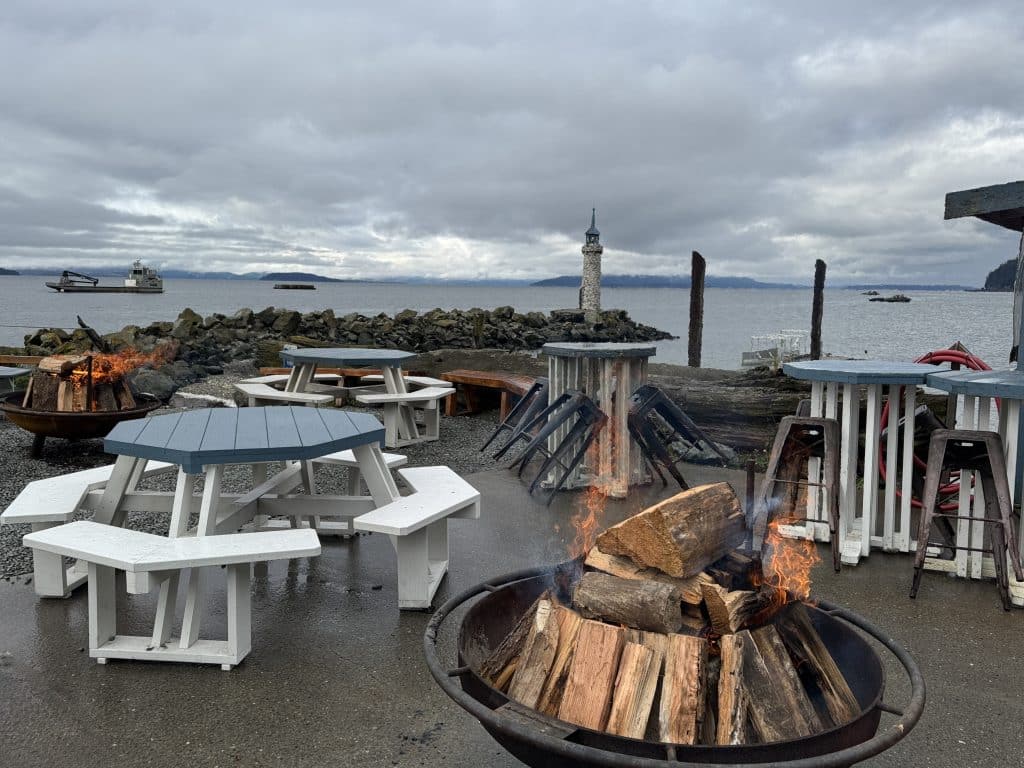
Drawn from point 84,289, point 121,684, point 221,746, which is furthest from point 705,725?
point 84,289

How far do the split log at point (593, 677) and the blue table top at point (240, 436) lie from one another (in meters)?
1.84

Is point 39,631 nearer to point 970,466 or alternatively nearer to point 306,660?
point 306,660

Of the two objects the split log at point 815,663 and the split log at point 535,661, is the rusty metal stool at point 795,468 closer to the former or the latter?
the split log at point 815,663

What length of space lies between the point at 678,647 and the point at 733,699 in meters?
0.18

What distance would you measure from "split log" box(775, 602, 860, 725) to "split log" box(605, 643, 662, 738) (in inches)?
19.4

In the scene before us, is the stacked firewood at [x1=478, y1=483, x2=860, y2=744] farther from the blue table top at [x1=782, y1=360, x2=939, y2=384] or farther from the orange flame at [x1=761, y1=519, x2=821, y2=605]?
the blue table top at [x1=782, y1=360, x2=939, y2=384]

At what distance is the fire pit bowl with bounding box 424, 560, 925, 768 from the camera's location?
5.47 ft

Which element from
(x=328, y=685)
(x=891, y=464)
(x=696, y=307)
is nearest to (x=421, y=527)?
(x=328, y=685)

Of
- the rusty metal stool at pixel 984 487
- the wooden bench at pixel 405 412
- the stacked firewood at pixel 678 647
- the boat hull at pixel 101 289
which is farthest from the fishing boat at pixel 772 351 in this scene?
the boat hull at pixel 101 289

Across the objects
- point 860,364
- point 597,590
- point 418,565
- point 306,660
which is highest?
point 860,364

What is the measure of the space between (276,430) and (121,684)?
1.29m

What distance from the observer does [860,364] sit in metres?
4.79

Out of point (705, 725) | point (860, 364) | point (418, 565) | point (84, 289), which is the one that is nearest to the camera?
point (705, 725)

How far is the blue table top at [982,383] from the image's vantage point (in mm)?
3684
